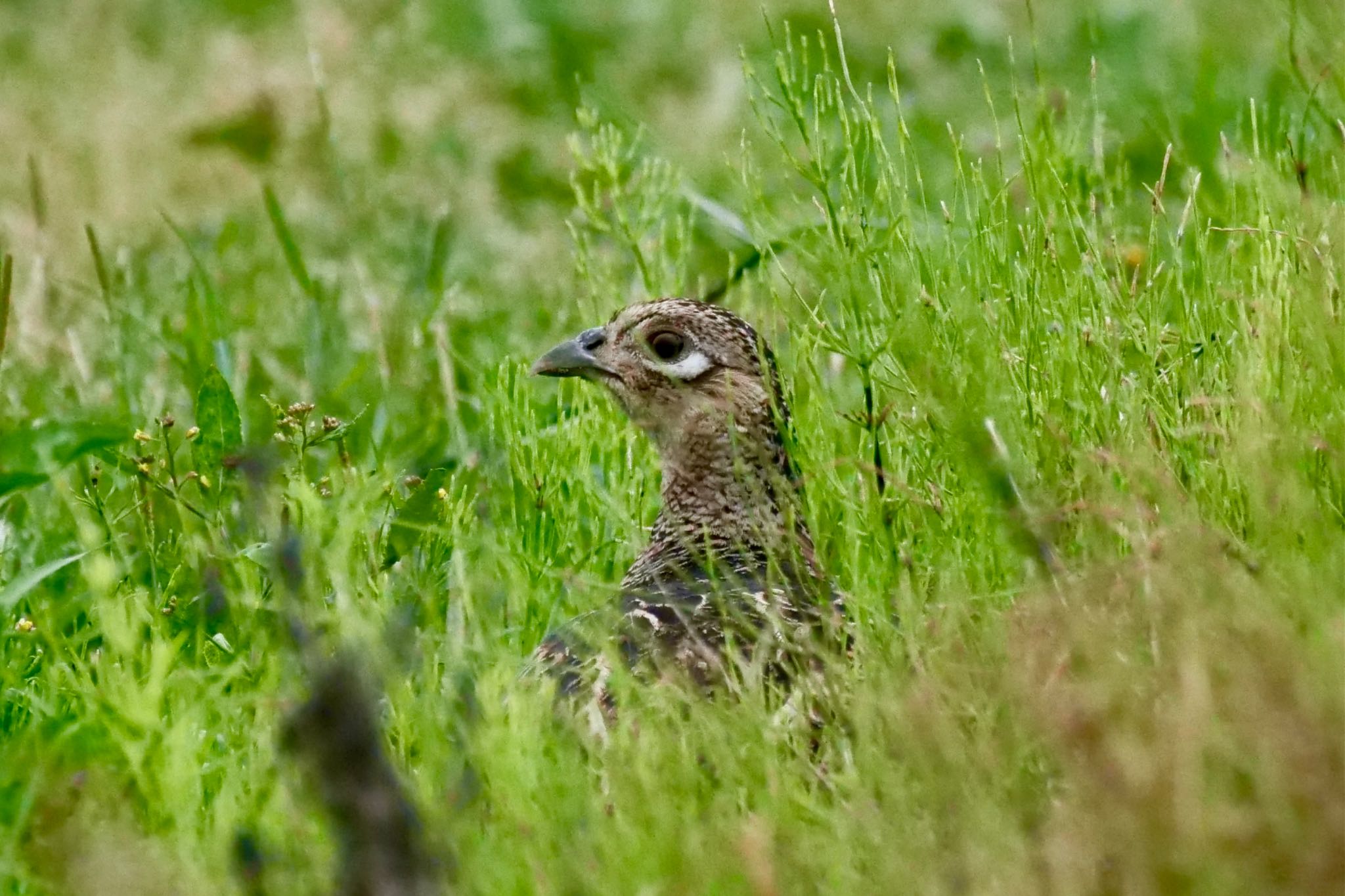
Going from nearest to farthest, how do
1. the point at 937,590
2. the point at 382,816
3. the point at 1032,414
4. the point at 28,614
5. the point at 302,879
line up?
the point at 382,816 → the point at 302,879 → the point at 937,590 → the point at 1032,414 → the point at 28,614

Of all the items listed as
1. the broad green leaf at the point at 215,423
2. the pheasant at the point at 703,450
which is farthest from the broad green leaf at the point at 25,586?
the pheasant at the point at 703,450

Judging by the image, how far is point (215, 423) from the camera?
14.6ft

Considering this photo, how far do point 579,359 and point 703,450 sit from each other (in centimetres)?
38

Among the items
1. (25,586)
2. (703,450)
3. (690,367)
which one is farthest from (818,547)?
(25,586)

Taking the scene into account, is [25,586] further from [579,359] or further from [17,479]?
[579,359]

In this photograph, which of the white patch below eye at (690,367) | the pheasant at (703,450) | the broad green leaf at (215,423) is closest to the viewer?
the pheasant at (703,450)

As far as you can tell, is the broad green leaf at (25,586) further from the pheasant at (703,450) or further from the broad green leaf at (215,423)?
the pheasant at (703,450)

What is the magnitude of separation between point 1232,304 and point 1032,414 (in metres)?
0.74

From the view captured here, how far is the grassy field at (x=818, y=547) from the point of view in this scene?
2.54m

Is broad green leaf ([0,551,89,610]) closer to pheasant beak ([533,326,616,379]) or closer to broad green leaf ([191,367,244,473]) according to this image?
broad green leaf ([191,367,244,473])

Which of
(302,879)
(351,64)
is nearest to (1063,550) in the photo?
(302,879)

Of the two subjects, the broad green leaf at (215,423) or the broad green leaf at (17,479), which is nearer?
the broad green leaf at (17,479)

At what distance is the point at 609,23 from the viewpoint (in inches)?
403

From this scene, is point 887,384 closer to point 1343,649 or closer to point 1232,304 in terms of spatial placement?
point 1232,304
